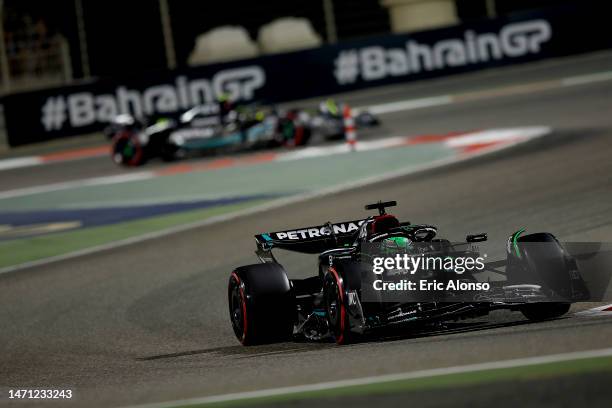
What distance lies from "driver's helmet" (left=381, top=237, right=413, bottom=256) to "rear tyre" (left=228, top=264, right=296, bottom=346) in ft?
3.06

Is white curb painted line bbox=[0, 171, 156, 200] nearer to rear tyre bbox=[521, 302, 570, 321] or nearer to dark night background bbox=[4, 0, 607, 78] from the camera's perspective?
dark night background bbox=[4, 0, 607, 78]

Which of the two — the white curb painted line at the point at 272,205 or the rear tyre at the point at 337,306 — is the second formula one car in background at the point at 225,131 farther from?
the rear tyre at the point at 337,306

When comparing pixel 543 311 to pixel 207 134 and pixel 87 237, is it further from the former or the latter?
pixel 207 134

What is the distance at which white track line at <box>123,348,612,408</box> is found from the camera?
627 centimetres

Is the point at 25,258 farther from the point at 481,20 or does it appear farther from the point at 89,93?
the point at 481,20

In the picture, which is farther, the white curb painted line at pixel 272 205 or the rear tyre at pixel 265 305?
the white curb painted line at pixel 272 205

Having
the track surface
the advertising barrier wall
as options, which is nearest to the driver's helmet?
the track surface

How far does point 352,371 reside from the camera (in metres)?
6.82

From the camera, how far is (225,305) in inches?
414

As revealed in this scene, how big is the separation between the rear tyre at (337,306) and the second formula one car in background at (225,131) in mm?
14445

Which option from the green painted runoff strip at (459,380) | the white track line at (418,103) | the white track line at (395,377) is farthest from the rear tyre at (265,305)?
the white track line at (418,103)

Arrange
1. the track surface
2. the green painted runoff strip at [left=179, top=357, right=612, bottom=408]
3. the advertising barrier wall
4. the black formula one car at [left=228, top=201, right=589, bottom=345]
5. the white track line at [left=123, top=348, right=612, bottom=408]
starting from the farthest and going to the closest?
the advertising barrier wall < the black formula one car at [left=228, top=201, right=589, bottom=345] < the track surface < the white track line at [left=123, top=348, right=612, bottom=408] < the green painted runoff strip at [left=179, top=357, right=612, bottom=408]

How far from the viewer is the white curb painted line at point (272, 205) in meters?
14.4

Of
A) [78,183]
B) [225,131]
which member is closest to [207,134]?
[225,131]
